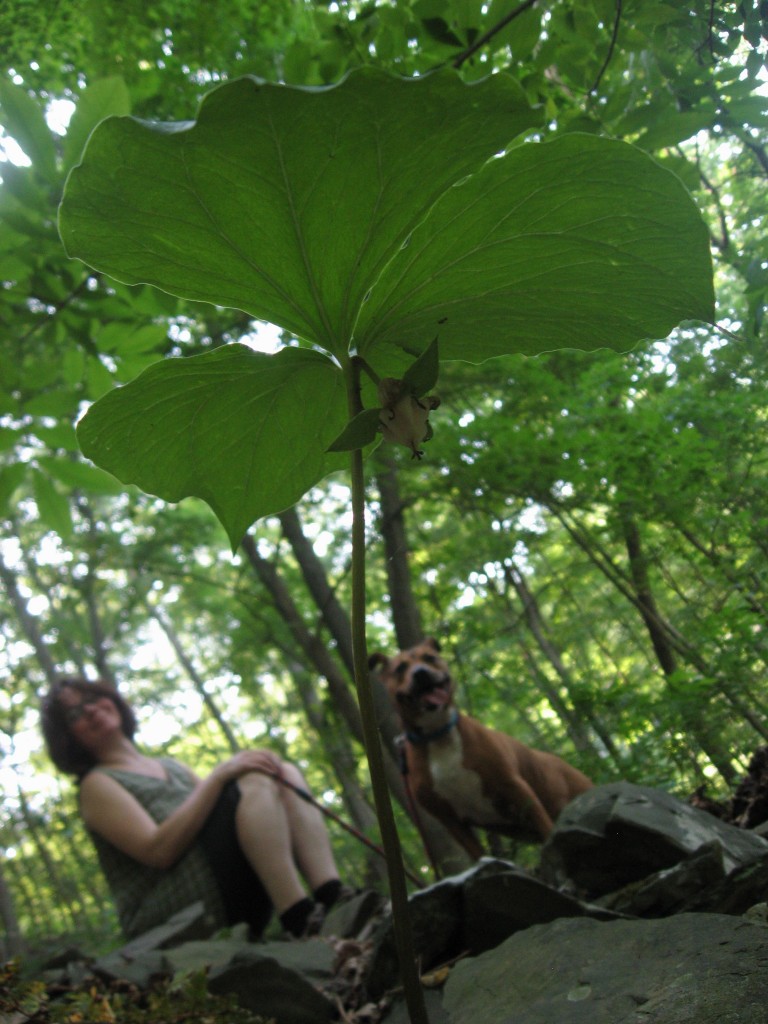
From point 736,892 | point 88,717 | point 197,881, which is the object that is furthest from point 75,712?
point 736,892

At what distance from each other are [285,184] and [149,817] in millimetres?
3094

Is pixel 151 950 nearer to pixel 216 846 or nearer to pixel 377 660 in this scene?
pixel 216 846

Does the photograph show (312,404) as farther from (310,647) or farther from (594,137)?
(310,647)

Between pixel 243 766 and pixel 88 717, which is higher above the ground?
pixel 88 717

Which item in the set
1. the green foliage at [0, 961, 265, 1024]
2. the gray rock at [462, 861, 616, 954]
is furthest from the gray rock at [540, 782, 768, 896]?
the green foliage at [0, 961, 265, 1024]

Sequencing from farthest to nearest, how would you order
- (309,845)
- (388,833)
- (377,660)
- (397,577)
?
(397,577), (377,660), (309,845), (388,833)

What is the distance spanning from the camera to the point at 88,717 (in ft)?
12.0

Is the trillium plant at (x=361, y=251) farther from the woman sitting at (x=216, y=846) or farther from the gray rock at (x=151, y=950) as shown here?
the woman sitting at (x=216, y=846)

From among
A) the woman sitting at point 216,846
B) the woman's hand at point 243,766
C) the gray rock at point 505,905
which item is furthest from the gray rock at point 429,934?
the woman's hand at point 243,766

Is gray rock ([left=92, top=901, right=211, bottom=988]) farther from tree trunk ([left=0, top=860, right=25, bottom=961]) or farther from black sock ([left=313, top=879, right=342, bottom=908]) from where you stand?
tree trunk ([left=0, top=860, right=25, bottom=961])

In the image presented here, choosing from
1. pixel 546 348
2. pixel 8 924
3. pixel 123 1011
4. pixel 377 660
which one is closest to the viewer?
pixel 546 348

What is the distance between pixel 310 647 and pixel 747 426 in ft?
11.0

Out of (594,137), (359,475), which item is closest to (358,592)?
(359,475)

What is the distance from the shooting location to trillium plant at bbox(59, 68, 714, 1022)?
33.0 inches
